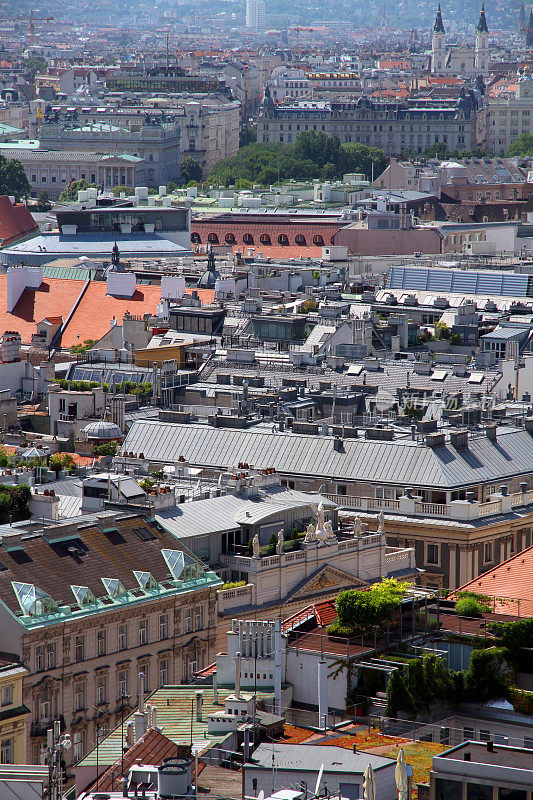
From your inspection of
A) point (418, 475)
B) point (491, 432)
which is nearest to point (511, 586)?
point (418, 475)

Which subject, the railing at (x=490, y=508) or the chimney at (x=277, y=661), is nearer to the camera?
the chimney at (x=277, y=661)

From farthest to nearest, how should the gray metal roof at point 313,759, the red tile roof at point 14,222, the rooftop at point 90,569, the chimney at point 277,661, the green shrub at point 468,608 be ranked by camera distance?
the red tile roof at point 14,222 < the rooftop at point 90,569 < the green shrub at point 468,608 < the chimney at point 277,661 < the gray metal roof at point 313,759

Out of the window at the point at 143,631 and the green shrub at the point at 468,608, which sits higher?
the green shrub at the point at 468,608

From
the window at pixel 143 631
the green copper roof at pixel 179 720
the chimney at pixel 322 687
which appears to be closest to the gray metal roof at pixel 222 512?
the window at pixel 143 631

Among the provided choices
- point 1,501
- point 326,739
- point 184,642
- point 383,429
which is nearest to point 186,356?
point 383,429

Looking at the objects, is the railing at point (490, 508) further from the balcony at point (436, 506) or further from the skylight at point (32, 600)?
the skylight at point (32, 600)
